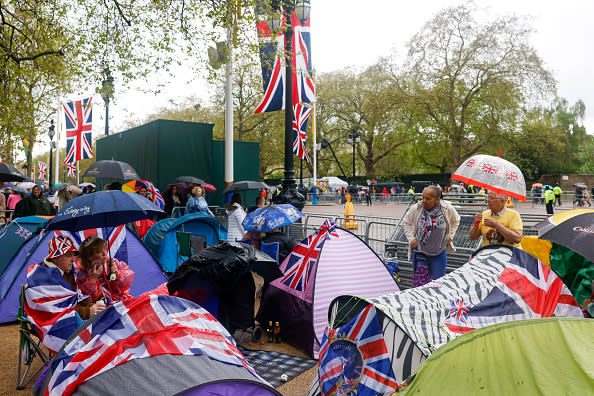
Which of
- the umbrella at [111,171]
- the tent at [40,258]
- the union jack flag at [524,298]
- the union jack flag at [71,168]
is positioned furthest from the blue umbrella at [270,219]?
the union jack flag at [71,168]

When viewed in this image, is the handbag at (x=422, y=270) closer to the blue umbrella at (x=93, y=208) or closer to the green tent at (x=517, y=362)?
the blue umbrella at (x=93, y=208)

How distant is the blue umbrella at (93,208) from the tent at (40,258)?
3.15ft

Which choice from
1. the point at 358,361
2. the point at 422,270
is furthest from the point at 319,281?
the point at 358,361

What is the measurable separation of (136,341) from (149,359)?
164 mm

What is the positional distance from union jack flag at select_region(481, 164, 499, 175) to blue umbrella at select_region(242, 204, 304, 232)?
283cm

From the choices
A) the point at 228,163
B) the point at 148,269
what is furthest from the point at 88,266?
the point at 228,163

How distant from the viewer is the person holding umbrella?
4430 mm

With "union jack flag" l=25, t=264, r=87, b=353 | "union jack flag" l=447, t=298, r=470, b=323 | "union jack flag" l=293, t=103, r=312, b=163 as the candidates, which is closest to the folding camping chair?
"union jack flag" l=25, t=264, r=87, b=353

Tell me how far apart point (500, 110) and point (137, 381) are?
117 feet

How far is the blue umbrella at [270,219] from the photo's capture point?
6324 mm

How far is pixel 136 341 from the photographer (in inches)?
87.3

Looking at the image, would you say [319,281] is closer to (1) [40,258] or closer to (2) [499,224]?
(2) [499,224]

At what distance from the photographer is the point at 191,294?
4.86m

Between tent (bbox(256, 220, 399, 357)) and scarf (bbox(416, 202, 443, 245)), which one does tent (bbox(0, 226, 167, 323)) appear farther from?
scarf (bbox(416, 202, 443, 245))
